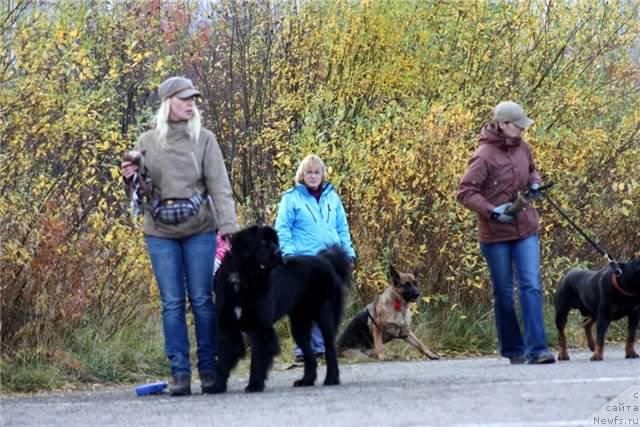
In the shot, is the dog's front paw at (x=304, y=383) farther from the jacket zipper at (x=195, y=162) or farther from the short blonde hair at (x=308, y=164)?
the short blonde hair at (x=308, y=164)

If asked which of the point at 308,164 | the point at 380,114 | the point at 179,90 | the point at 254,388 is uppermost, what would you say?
the point at 380,114

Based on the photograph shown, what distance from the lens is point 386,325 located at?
46.0 feet

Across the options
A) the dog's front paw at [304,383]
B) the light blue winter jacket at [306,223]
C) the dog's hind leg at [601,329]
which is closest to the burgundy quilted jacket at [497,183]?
the dog's hind leg at [601,329]

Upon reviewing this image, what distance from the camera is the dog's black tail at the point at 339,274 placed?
11.0 meters

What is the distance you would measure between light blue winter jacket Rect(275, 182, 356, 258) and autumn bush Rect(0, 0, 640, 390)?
153 cm

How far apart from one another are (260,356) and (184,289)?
2.46 ft

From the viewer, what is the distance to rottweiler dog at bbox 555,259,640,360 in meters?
12.5

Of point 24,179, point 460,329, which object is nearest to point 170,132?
point 24,179

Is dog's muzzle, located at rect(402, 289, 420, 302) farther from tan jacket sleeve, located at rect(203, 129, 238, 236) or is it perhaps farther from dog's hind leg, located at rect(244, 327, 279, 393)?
tan jacket sleeve, located at rect(203, 129, 238, 236)

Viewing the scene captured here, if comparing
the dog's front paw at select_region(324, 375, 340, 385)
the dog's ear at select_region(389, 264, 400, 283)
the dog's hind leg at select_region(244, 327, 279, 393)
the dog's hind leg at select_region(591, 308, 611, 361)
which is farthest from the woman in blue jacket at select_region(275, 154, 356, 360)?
the dog's hind leg at select_region(244, 327, 279, 393)

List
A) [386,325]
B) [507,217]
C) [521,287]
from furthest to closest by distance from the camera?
[386,325] → [521,287] → [507,217]

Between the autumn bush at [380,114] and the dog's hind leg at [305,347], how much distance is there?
2441mm

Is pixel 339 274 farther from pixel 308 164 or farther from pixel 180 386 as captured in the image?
pixel 308 164

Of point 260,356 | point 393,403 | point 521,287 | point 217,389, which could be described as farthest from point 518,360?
point 393,403
